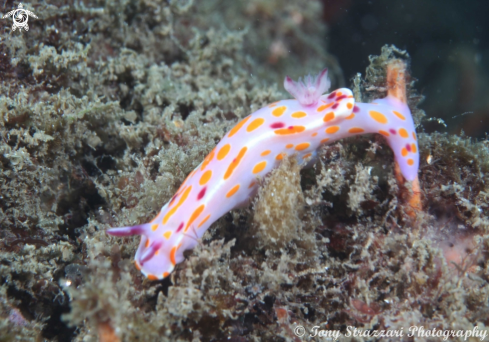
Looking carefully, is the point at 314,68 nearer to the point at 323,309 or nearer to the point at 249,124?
the point at 249,124

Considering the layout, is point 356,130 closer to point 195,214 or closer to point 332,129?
point 332,129

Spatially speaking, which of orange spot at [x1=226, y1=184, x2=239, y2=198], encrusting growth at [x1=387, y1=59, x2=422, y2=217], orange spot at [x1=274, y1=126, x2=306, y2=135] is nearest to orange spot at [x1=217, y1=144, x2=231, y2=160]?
orange spot at [x1=226, y1=184, x2=239, y2=198]

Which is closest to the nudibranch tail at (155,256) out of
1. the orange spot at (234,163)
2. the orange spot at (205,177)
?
the orange spot at (205,177)

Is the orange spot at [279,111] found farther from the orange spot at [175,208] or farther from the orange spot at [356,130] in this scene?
the orange spot at [175,208]

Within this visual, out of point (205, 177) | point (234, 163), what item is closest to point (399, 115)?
point (234, 163)


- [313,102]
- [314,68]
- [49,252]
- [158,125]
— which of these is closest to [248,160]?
[313,102]

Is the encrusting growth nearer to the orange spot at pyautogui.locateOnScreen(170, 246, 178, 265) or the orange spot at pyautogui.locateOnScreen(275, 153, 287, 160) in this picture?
the orange spot at pyautogui.locateOnScreen(275, 153, 287, 160)
